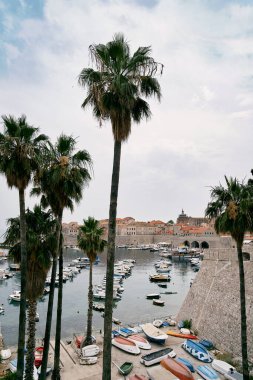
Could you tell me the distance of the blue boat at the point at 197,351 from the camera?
24.5 meters

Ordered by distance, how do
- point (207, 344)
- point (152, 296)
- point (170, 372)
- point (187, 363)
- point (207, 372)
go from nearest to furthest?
1. point (170, 372)
2. point (207, 372)
3. point (187, 363)
4. point (207, 344)
5. point (152, 296)

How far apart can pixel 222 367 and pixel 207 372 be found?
1.40m

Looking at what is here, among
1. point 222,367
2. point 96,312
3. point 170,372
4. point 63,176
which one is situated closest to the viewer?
point 63,176

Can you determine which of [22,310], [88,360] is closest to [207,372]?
[88,360]

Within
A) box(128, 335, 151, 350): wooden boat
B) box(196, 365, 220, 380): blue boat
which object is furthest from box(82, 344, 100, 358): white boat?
box(196, 365, 220, 380): blue boat

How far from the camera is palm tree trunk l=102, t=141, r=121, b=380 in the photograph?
34.8 ft

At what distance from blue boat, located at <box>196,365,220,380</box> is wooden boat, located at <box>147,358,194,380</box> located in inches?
52.4

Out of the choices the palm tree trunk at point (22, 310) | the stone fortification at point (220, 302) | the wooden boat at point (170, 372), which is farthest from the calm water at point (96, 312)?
the palm tree trunk at point (22, 310)

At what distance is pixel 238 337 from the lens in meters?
25.6

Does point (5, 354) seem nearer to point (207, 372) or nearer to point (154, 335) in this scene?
point (154, 335)

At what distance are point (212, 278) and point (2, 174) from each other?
25.8 metres

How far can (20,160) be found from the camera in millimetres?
14070

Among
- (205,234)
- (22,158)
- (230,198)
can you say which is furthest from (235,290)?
(205,234)

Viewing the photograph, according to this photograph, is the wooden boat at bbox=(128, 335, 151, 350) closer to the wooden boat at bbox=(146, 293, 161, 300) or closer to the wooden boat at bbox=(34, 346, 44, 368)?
the wooden boat at bbox=(34, 346, 44, 368)
